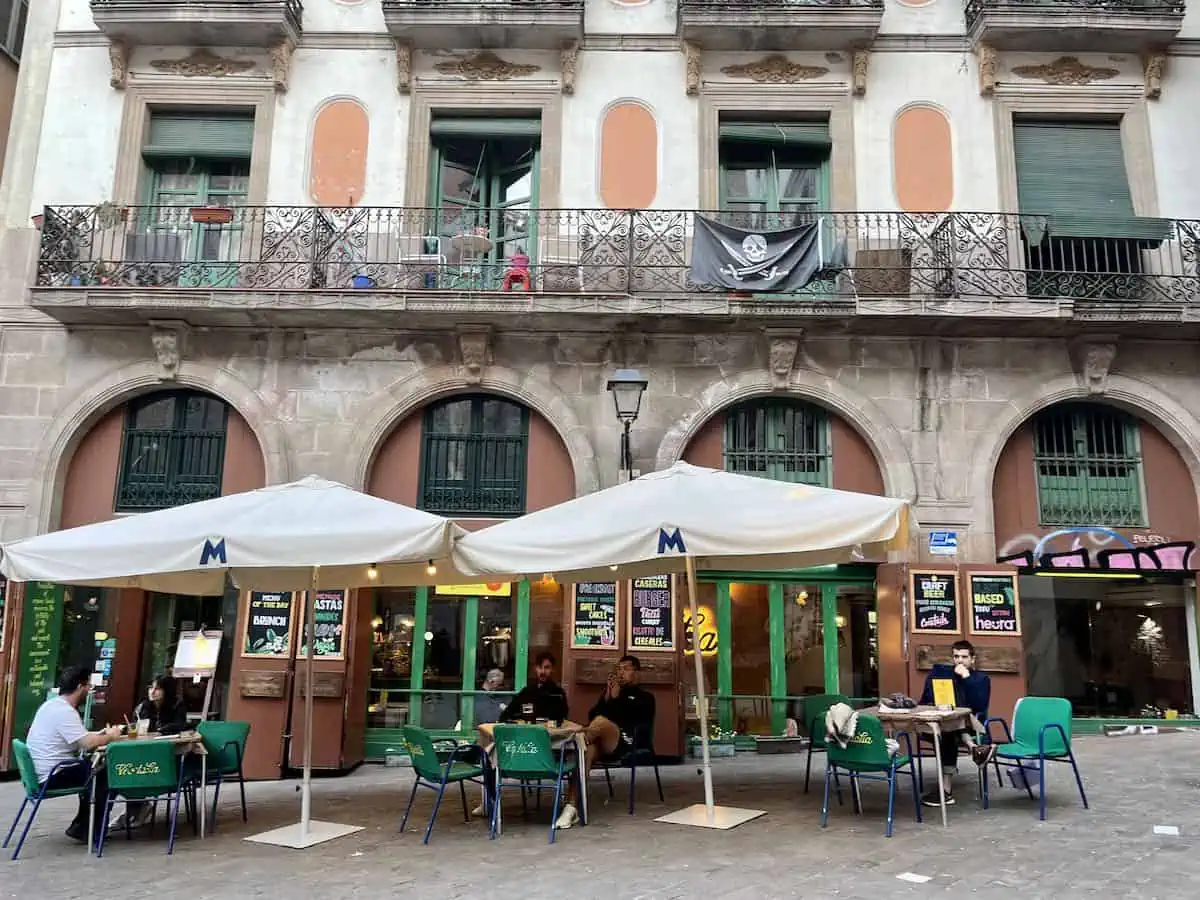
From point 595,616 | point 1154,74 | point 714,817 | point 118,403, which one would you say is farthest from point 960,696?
point 118,403

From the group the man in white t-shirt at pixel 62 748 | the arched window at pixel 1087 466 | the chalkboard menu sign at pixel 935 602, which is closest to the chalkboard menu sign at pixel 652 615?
the chalkboard menu sign at pixel 935 602

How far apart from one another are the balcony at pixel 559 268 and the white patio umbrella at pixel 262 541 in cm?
508

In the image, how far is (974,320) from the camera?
12.0 m

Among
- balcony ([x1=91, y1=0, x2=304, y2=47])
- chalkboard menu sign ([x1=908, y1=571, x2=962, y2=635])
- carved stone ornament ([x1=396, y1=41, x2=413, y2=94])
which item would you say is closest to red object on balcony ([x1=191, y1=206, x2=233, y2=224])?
balcony ([x1=91, y1=0, x2=304, y2=47])

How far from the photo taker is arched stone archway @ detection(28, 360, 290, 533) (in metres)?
12.2

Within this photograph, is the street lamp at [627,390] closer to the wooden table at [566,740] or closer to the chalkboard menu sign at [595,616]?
the chalkboard menu sign at [595,616]

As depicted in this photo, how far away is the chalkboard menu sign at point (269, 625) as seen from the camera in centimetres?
1156

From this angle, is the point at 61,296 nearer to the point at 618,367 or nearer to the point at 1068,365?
the point at 618,367

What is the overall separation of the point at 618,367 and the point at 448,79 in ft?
15.9

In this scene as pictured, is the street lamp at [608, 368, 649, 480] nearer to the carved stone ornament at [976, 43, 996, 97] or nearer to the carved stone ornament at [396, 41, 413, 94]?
the carved stone ornament at [396, 41, 413, 94]

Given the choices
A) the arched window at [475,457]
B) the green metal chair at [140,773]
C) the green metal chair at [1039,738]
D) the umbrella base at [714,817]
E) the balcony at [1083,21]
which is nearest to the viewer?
the green metal chair at [140,773]

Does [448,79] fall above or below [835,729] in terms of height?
above

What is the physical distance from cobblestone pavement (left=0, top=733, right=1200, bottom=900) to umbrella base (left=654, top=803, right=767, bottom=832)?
0.13 m

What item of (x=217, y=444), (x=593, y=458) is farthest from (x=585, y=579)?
(x=217, y=444)
